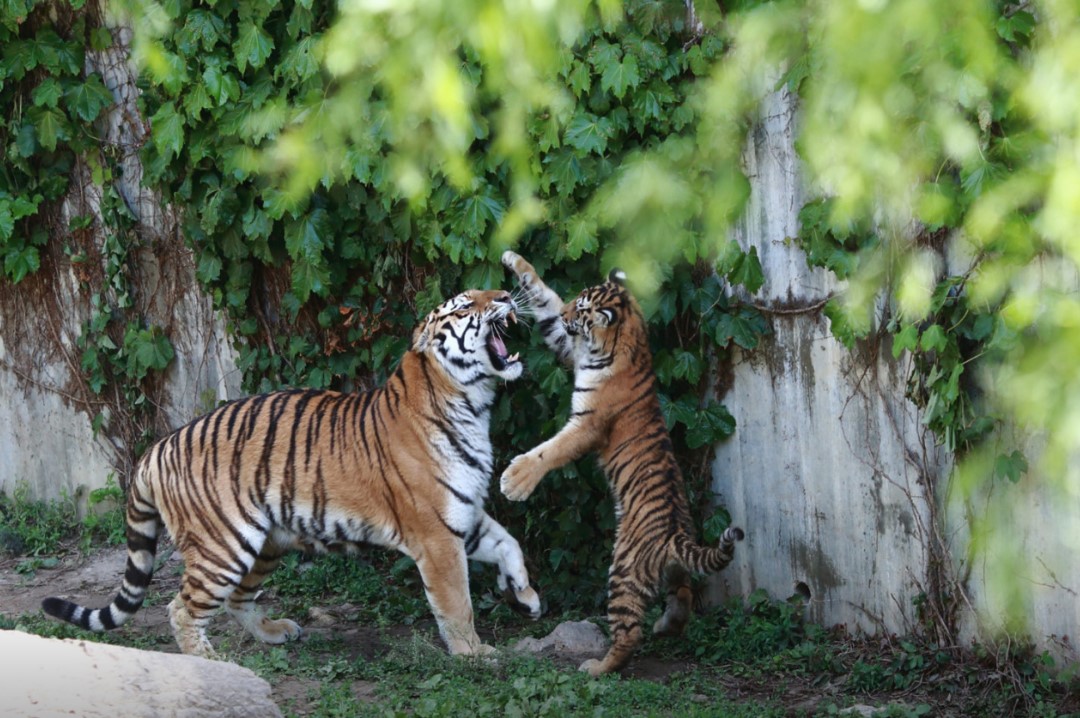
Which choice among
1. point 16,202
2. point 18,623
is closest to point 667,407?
point 18,623

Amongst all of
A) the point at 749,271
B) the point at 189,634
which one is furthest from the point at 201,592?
the point at 749,271

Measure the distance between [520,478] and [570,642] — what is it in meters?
0.86

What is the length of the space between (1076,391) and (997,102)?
99.9 inches

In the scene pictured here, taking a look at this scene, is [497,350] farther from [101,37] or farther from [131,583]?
[101,37]

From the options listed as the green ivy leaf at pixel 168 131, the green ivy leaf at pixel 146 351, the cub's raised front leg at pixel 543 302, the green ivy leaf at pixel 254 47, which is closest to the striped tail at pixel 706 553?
the cub's raised front leg at pixel 543 302

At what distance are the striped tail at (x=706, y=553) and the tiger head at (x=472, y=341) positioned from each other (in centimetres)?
114

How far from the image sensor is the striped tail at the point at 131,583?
5.79 meters

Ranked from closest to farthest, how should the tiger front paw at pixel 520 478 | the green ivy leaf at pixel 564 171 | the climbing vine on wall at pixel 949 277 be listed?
the climbing vine on wall at pixel 949 277 → the tiger front paw at pixel 520 478 → the green ivy leaf at pixel 564 171

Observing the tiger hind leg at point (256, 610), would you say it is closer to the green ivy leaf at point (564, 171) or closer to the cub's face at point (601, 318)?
the cub's face at point (601, 318)

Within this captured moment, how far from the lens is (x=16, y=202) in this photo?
8.05 m

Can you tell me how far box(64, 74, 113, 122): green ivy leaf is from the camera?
7828 mm

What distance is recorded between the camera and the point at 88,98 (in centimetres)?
784

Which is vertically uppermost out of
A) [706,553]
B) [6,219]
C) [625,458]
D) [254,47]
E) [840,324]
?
[254,47]

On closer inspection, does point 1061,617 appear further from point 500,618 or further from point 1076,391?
point 1076,391
